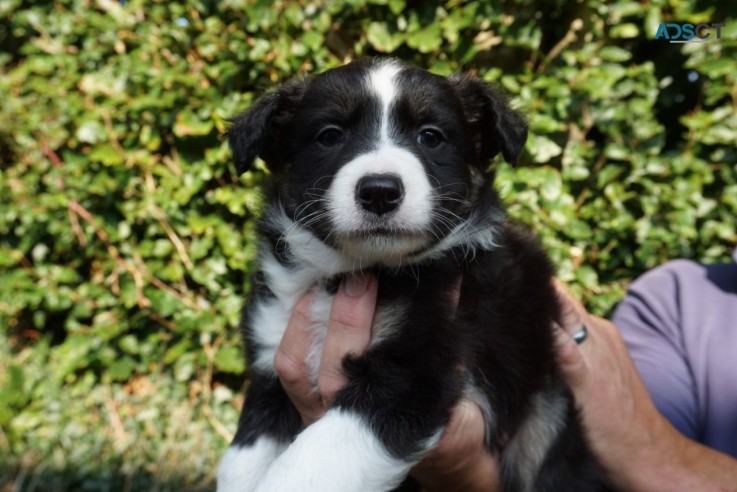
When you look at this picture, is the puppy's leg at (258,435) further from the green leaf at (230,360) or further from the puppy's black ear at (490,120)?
the green leaf at (230,360)

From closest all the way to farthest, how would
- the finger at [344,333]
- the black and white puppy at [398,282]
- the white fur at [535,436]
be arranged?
the black and white puppy at [398,282] < the finger at [344,333] < the white fur at [535,436]

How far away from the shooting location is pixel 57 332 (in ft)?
18.4

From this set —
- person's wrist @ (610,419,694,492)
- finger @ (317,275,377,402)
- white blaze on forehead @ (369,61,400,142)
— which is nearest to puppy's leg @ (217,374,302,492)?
finger @ (317,275,377,402)

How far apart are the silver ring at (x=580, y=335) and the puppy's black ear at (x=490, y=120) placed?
81 cm

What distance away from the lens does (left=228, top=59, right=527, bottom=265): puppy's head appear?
200 centimetres

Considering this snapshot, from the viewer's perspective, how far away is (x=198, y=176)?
4312 millimetres

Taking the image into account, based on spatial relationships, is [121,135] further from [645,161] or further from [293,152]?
[645,161]

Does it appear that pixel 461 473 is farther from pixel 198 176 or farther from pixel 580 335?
pixel 198 176

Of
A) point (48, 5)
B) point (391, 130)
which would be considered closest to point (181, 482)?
point (391, 130)

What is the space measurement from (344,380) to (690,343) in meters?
1.78

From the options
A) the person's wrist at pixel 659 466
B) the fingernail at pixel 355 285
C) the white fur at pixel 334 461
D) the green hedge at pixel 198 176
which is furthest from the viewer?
the green hedge at pixel 198 176

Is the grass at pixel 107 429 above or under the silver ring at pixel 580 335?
under

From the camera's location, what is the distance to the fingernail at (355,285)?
222 cm

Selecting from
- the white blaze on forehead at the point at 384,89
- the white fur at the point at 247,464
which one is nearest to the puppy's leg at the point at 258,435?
the white fur at the point at 247,464
